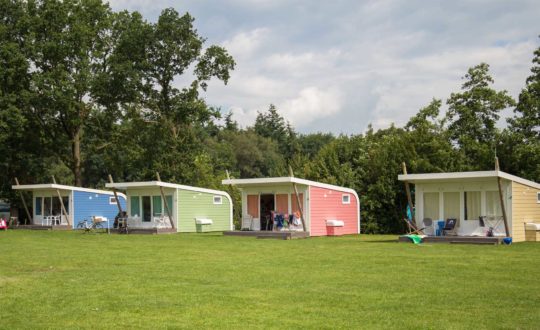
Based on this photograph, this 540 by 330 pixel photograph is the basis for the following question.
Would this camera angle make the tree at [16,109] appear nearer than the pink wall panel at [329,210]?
No

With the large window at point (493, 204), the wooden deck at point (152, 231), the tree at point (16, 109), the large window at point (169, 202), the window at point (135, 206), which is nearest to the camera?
the large window at point (493, 204)

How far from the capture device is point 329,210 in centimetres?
2655

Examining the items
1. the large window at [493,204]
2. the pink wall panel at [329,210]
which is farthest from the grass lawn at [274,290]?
the pink wall panel at [329,210]

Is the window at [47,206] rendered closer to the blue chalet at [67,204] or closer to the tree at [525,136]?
the blue chalet at [67,204]

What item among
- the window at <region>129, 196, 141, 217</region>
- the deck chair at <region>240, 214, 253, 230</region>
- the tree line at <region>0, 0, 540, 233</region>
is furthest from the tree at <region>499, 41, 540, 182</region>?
the window at <region>129, 196, 141, 217</region>

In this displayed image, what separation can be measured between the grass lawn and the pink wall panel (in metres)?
9.06

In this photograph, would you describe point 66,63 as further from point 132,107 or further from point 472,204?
point 472,204

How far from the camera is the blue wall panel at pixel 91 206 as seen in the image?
114 ft

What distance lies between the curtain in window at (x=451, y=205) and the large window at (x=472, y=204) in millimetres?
264

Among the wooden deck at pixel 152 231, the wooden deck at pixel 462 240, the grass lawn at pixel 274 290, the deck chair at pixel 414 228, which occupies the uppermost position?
the deck chair at pixel 414 228

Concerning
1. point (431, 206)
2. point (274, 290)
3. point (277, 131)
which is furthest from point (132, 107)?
point (277, 131)

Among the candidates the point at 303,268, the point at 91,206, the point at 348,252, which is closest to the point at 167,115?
the point at 91,206

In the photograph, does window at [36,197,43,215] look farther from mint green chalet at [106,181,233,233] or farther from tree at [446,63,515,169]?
tree at [446,63,515,169]

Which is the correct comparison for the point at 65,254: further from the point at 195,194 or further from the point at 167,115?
the point at 167,115
